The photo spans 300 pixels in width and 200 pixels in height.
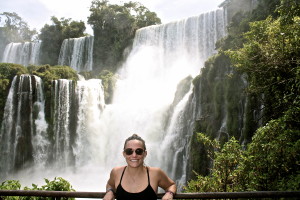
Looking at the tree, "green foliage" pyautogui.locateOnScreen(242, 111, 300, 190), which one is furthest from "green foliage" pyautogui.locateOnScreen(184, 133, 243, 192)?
the tree

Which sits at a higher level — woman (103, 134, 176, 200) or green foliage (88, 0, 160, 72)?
green foliage (88, 0, 160, 72)

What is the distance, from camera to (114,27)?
3691cm

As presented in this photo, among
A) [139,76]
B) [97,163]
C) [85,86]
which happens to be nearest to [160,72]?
[139,76]

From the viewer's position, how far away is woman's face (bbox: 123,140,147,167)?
2314 mm

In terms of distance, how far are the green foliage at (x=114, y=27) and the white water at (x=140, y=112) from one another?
15.0 ft

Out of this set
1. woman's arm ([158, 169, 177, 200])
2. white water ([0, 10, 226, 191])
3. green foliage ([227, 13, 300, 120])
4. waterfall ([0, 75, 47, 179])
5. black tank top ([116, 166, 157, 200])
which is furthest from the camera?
waterfall ([0, 75, 47, 179])

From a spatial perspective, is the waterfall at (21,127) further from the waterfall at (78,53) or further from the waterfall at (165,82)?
the waterfall at (78,53)

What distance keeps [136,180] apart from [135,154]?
24 centimetres

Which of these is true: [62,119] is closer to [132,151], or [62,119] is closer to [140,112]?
[140,112]

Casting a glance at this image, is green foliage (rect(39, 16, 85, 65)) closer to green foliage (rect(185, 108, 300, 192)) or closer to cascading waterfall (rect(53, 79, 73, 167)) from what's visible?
cascading waterfall (rect(53, 79, 73, 167))

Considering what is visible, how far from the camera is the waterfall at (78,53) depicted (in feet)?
121

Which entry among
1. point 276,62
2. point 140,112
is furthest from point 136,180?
point 140,112

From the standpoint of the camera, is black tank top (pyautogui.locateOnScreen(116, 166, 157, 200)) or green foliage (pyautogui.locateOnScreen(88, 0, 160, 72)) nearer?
black tank top (pyautogui.locateOnScreen(116, 166, 157, 200))

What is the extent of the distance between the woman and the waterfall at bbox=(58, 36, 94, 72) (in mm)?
35839
